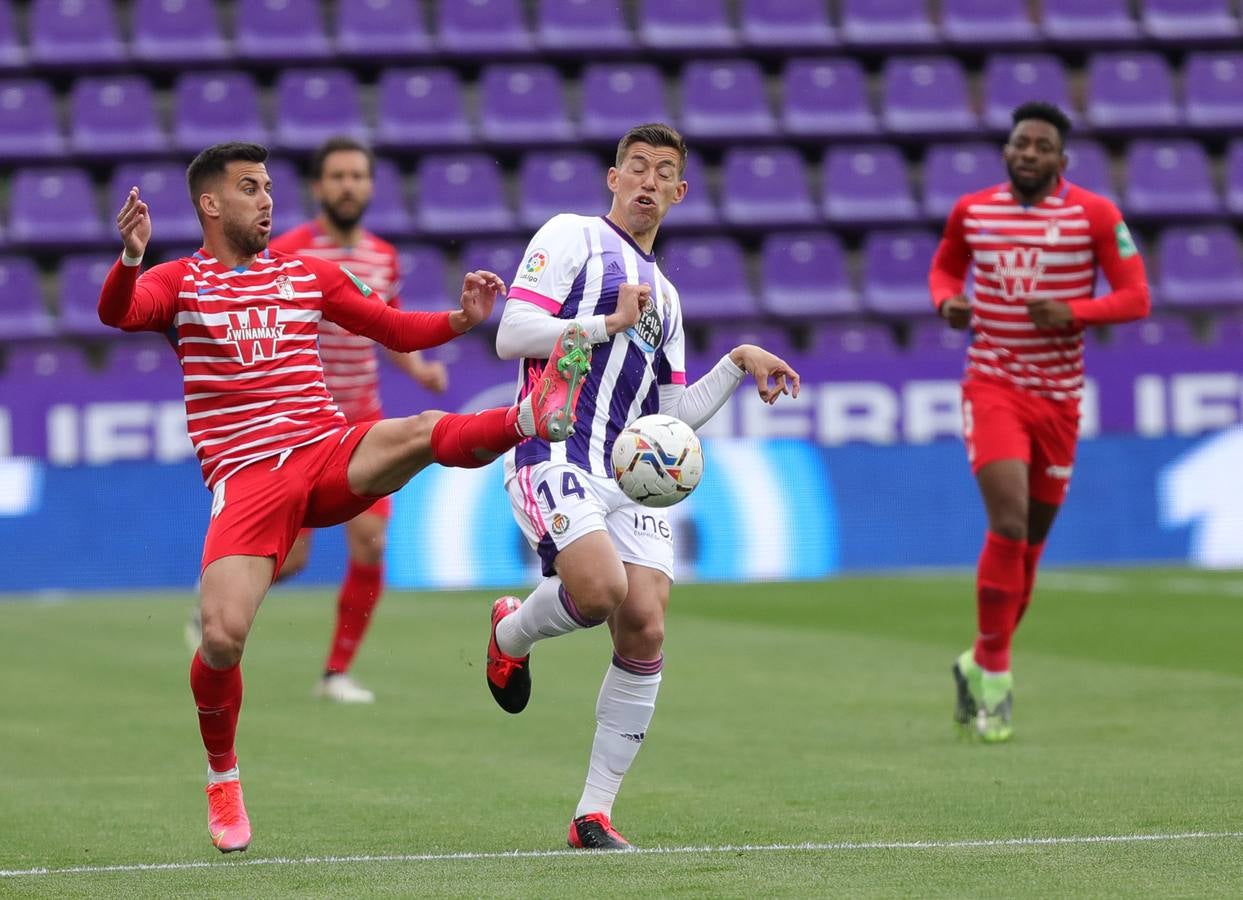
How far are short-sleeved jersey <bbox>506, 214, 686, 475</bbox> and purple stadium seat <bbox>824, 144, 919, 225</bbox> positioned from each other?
41.5 ft

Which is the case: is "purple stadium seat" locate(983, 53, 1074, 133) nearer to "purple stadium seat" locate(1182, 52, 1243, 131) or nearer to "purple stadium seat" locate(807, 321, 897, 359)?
"purple stadium seat" locate(1182, 52, 1243, 131)

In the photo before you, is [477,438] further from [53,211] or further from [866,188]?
[866,188]

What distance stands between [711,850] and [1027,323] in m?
3.63

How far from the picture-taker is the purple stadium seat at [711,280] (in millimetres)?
17609

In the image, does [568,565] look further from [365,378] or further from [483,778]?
[365,378]

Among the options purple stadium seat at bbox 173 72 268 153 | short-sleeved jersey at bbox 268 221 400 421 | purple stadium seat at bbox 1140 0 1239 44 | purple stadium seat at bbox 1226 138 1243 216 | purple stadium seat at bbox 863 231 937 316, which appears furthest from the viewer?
purple stadium seat at bbox 1140 0 1239 44

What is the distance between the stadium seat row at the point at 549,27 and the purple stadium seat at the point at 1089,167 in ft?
5.04

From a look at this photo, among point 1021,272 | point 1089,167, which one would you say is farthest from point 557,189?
point 1021,272

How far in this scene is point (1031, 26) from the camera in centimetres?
2016

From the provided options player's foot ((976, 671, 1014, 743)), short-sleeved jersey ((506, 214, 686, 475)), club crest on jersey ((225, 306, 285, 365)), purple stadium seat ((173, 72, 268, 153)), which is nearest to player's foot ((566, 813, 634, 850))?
short-sleeved jersey ((506, 214, 686, 475))

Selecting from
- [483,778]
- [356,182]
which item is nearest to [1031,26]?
[356,182]

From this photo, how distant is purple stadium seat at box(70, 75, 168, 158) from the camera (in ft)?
59.4

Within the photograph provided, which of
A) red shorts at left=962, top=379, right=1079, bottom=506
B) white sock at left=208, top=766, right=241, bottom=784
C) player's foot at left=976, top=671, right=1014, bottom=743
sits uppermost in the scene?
red shorts at left=962, top=379, right=1079, bottom=506

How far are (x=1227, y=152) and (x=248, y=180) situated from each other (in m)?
15.9
